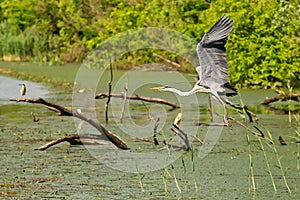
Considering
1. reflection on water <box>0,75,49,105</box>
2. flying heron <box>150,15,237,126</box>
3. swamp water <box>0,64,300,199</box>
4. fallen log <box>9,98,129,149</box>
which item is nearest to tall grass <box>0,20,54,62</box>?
reflection on water <box>0,75,49,105</box>

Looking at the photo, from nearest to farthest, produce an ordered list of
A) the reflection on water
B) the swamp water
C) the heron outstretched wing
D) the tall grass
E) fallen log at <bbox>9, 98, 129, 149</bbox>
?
the heron outstretched wing
the swamp water
fallen log at <bbox>9, 98, 129, 149</bbox>
the reflection on water
the tall grass

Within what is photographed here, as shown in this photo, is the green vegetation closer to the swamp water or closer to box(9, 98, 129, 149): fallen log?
the swamp water

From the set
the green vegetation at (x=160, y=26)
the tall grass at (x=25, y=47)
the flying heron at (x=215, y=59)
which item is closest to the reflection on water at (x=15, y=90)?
the green vegetation at (x=160, y=26)

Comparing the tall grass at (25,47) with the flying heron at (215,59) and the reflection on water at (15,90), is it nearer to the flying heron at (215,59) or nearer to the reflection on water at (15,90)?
the reflection on water at (15,90)

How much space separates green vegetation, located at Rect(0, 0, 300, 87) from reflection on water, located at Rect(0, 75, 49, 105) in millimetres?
2534

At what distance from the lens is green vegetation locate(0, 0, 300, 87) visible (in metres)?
13.1

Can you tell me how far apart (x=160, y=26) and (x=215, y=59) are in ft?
34.9

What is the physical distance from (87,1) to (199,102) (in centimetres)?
840

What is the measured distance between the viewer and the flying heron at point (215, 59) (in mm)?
5680

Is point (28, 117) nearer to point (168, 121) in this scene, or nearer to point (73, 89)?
point (168, 121)

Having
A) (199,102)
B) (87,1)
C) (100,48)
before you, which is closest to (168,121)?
(199,102)

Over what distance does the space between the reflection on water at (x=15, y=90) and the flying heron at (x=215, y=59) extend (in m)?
6.93

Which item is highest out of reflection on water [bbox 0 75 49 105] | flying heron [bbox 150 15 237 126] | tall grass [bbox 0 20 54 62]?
flying heron [bbox 150 15 237 126]

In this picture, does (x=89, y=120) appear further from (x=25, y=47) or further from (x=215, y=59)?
(x=25, y=47)
